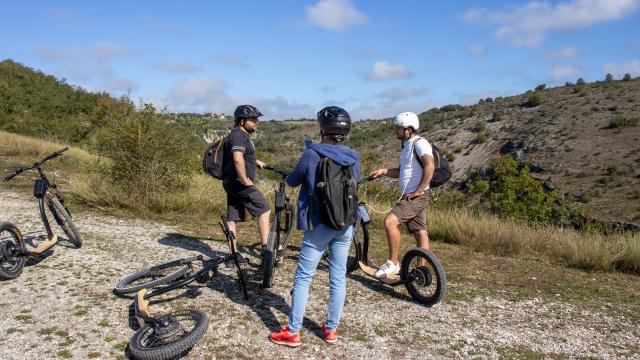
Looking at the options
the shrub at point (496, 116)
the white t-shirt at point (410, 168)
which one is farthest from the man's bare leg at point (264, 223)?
the shrub at point (496, 116)

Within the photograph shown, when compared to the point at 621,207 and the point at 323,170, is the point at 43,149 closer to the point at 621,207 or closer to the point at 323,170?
the point at 323,170

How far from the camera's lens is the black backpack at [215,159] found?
5746 millimetres

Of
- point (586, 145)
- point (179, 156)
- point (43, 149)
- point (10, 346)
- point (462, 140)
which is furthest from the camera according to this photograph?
point (462, 140)

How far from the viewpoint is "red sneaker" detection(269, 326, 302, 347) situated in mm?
4051

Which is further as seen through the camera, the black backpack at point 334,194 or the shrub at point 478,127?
the shrub at point 478,127

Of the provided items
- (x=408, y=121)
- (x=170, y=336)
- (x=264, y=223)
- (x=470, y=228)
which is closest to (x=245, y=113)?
(x=264, y=223)

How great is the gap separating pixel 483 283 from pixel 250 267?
300 cm

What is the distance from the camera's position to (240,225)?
9.12 meters

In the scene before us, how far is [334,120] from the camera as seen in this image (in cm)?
392

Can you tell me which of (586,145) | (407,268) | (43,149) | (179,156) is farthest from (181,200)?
(586,145)

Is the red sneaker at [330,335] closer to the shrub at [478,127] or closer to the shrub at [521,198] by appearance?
the shrub at [521,198]

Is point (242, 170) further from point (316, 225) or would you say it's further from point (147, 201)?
point (147, 201)

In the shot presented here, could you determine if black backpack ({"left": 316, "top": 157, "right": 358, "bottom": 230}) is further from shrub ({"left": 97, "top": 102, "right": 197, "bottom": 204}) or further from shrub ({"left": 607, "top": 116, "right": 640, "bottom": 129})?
shrub ({"left": 607, "top": 116, "right": 640, "bottom": 129})

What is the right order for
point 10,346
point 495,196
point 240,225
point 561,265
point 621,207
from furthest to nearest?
point 621,207 < point 495,196 < point 240,225 < point 561,265 < point 10,346
